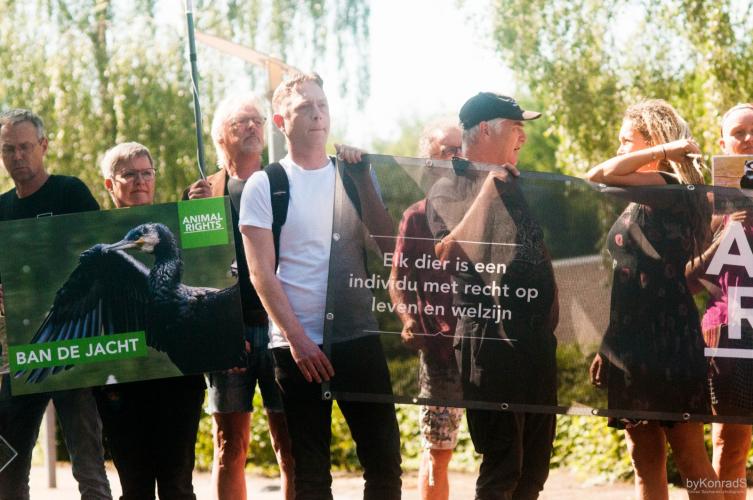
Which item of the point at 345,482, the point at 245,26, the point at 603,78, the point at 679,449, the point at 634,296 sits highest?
the point at 245,26

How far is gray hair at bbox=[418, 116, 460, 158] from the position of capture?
19.7ft

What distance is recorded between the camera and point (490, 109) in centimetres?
496

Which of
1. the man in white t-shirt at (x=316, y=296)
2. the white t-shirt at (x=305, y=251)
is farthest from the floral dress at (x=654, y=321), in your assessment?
the white t-shirt at (x=305, y=251)

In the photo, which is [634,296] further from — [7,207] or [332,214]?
[7,207]

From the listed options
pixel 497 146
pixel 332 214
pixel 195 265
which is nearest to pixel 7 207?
pixel 195 265

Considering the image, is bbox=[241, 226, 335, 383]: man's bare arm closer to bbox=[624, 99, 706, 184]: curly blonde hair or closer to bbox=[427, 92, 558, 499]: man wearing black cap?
bbox=[427, 92, 558, 499]: man wearing black cap

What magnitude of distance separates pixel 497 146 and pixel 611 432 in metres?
3.71

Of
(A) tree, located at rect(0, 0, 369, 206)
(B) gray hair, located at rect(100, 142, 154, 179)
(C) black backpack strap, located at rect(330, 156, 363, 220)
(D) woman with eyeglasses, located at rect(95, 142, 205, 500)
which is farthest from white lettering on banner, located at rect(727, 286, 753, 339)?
(A) tree, located at rect(0, 0, 369, 206)

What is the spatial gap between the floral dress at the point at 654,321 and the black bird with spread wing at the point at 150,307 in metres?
1.69

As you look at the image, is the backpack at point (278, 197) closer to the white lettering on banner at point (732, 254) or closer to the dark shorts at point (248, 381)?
the dark shorts at point (248, 381)

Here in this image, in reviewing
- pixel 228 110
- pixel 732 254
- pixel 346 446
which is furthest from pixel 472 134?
pixel 346 446

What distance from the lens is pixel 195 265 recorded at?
5207mm

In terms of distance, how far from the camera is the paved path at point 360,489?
7953 millimetres

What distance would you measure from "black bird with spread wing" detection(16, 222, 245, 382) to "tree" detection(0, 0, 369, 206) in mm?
9002
